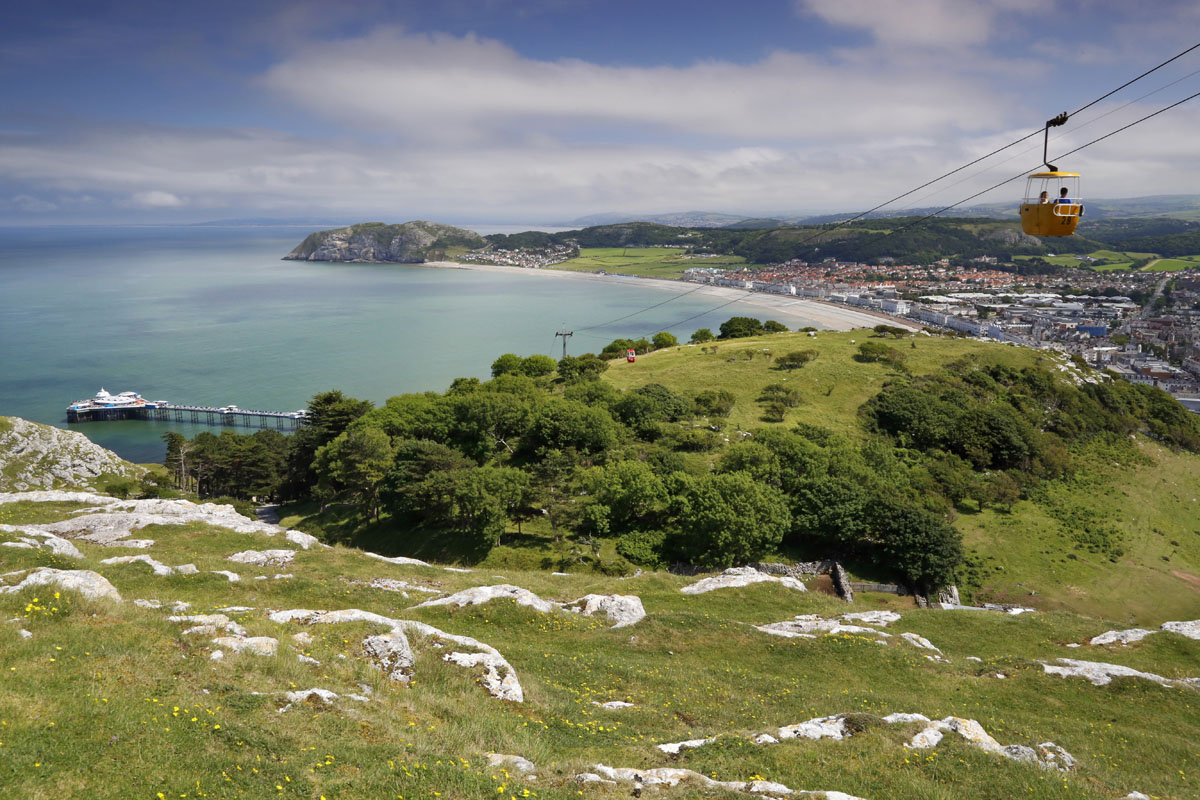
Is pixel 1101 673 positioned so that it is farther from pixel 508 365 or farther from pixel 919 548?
pixel 508 365

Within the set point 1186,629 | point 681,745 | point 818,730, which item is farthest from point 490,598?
point 1186,629

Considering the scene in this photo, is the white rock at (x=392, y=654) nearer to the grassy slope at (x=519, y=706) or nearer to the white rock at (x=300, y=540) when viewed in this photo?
the grassy slope at (x=519, y=706)

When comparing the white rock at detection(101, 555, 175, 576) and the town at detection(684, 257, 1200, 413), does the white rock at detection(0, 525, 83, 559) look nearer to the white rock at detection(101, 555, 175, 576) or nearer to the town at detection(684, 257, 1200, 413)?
the white rock at detection(101, 555, 175, 576)

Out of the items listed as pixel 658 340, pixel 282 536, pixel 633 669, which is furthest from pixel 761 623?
pixel 658 340

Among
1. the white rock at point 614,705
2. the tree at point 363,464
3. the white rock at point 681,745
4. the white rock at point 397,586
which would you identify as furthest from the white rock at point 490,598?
the tree at point 363,464

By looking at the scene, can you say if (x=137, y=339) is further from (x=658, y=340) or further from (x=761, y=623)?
(x=761, y=623)

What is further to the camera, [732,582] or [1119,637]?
[732,582]
